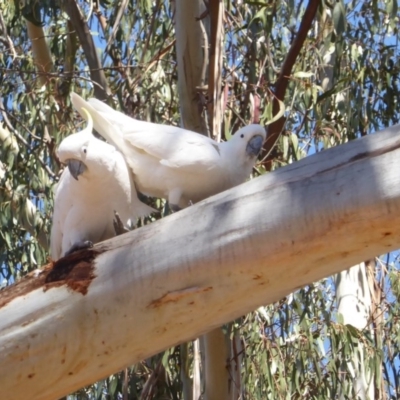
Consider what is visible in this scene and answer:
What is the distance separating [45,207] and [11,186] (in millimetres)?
194

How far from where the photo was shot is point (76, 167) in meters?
2.45

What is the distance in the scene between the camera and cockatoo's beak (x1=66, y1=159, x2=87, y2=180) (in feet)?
8.05

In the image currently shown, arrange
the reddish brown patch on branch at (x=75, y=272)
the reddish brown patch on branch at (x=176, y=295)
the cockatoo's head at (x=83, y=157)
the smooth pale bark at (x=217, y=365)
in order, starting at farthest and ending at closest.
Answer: the smooth pale bark at (x=217, y=365), the cockatoo's head at (x=83, y=157), the reddish brown patch on branch at (x=75, y=272), the reddish brown patch on branch at (x=176, y=295)

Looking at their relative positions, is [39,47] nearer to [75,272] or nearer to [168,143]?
[168,143]

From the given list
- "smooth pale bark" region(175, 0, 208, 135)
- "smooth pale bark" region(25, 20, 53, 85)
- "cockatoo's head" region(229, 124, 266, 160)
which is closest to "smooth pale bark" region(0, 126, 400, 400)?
"cockatoo's head" region(229, 124, 266, 160)

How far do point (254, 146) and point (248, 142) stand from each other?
0.02 m

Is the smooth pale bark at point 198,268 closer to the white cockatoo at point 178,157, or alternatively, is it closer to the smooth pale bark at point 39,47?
the white cockatoo at point 178,157

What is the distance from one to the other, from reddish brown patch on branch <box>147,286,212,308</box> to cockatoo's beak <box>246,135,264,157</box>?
89cm

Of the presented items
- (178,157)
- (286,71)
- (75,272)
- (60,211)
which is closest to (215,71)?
(286,71)

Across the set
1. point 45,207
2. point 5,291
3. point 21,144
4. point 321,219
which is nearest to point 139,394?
point 45,207

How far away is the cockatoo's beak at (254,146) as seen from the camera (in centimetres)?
260

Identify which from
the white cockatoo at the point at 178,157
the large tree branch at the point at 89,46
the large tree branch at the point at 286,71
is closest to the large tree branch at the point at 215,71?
the large tree branch at the point at 286,71

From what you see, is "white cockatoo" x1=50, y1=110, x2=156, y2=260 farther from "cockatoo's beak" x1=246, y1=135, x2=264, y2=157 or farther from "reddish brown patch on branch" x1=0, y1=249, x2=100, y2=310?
"reddish brown patch on branch" x1=0, y1=249, x2=100, y2=310

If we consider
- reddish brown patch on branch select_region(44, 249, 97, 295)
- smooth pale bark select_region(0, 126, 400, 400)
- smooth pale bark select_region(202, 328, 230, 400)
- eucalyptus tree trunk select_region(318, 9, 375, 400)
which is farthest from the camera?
eucalyptus tree trunk select_region(318, 9, 375, 400)
